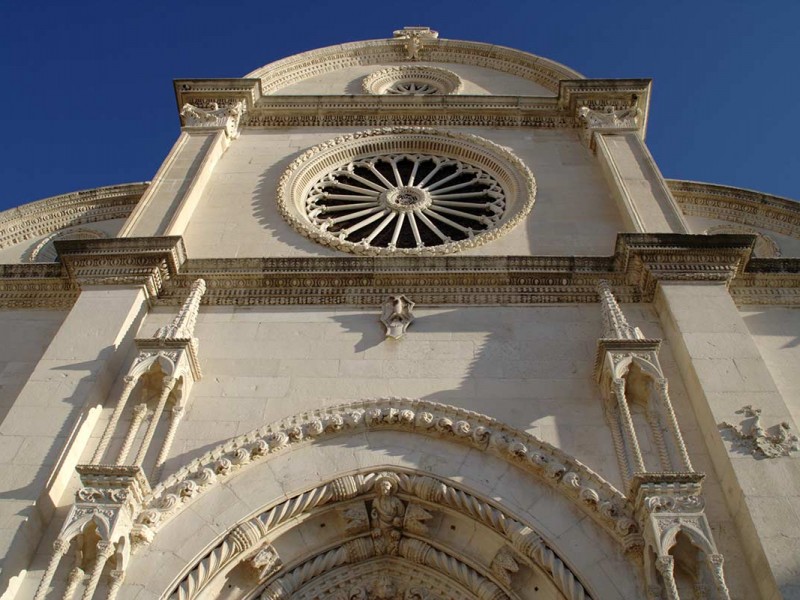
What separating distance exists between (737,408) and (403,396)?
3.66m

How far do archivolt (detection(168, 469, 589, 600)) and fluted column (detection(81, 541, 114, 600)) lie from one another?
0.67 m

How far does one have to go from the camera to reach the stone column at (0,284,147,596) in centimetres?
847

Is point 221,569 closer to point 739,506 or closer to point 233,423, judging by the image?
point 233,423

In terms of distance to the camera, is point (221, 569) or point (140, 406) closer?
point (221, 569)

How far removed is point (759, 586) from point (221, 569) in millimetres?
4941

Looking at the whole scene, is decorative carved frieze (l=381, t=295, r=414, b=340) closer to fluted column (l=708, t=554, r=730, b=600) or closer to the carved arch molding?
the carved arch molding

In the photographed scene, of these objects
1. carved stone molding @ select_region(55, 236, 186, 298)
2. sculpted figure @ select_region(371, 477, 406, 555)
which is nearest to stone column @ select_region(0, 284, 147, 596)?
carved stone molding @ select_region(55, 236, 186, 298)

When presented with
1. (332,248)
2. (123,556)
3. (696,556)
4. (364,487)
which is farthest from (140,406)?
(696,556)

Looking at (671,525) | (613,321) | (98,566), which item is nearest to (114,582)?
(98,566)

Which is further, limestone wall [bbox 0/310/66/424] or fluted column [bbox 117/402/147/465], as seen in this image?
limestone wall [bbox 0/310/66/424]

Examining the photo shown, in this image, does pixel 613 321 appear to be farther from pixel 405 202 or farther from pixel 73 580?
pixel 73 580

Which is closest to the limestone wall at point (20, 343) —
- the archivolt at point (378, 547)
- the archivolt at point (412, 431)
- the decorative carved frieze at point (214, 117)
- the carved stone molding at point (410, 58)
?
the archivolt at point (412, 431)

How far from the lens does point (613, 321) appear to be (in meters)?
10.6

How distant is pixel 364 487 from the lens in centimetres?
916
